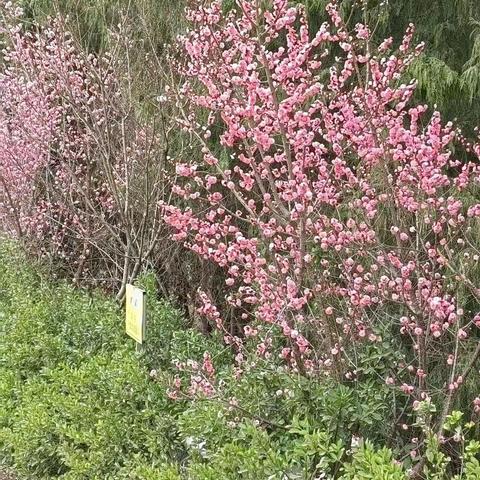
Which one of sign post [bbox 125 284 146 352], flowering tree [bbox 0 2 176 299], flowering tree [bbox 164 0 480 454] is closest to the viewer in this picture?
flowering tree [bbox 164 0 480 454]

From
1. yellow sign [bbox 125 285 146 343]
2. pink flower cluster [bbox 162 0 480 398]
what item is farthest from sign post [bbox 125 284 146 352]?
pink flower cluster [bbox 162 0 480 398]

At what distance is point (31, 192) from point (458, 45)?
4745mm

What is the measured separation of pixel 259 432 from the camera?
12.0ft

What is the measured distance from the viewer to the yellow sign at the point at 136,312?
475 cm

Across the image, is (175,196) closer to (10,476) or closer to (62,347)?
(62,347)

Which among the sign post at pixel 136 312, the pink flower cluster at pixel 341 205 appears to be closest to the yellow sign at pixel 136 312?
the sign post at pixel 136 312

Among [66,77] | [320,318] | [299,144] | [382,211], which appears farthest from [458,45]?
[66,77]

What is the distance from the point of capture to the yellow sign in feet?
15.6

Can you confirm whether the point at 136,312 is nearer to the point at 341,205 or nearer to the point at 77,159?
the point at 341,205

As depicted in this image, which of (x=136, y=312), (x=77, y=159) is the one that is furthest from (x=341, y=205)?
(x=77, y=159)

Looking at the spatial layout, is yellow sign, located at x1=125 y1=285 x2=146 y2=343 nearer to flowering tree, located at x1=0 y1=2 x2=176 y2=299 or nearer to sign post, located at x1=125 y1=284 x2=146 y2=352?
sign post, located at x1=125 y1=284 x2=146 y2=352

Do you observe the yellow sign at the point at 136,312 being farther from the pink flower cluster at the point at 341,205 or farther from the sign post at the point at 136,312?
the pink flower cluster at the point at 341,205

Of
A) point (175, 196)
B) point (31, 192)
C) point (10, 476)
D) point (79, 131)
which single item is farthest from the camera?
point (31, 192)

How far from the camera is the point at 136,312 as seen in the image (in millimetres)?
4828
